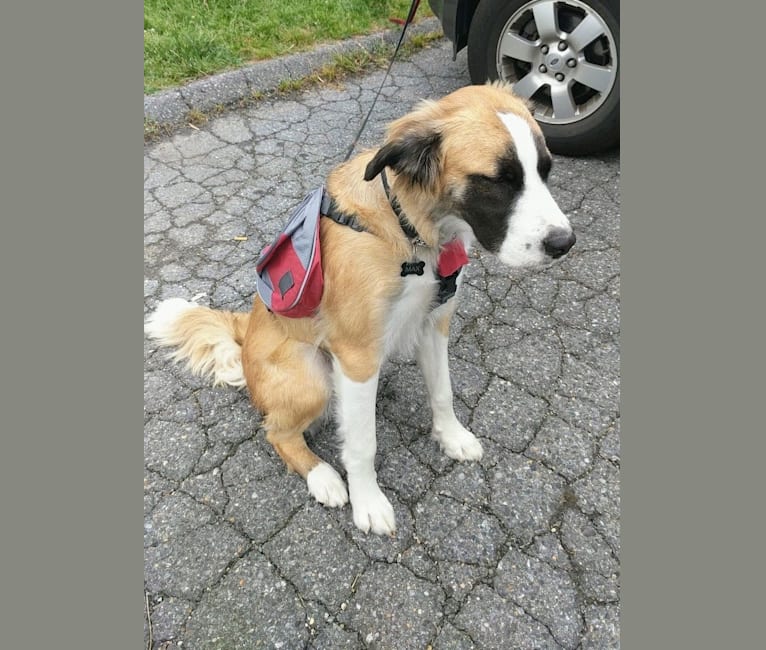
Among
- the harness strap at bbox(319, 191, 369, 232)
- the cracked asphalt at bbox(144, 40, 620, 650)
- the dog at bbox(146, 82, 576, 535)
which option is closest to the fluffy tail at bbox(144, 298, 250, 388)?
the cracked asphalt at bbox(144, 40, 620, 650)

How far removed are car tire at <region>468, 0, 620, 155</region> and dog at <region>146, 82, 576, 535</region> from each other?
232 centimetres

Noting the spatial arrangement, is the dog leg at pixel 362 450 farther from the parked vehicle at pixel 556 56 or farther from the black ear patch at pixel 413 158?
the parked vehicle at pixel 556 56

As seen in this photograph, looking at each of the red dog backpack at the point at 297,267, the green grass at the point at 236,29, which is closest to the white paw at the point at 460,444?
the red dog backpack at the point at 297,267

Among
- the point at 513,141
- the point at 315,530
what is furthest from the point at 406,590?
the point at 513,141

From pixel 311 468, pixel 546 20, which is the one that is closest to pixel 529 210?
pixel 311 468

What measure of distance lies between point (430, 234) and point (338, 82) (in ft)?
14.8

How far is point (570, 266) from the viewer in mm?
3652

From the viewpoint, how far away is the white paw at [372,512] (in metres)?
2.28

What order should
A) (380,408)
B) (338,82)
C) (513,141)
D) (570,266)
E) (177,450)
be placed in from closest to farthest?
1. (513,141)
2. (177,450)
3. (380,408)
4. (570,266)
5. (338,82)

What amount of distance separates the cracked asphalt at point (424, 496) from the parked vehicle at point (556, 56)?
2.78ft

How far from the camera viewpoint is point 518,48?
4.23 metres

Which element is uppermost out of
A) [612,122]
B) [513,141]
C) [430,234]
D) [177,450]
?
[513,141]

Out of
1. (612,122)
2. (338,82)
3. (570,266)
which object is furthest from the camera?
(338,82)

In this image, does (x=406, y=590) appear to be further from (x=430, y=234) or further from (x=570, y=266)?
(x=570, y=266)
